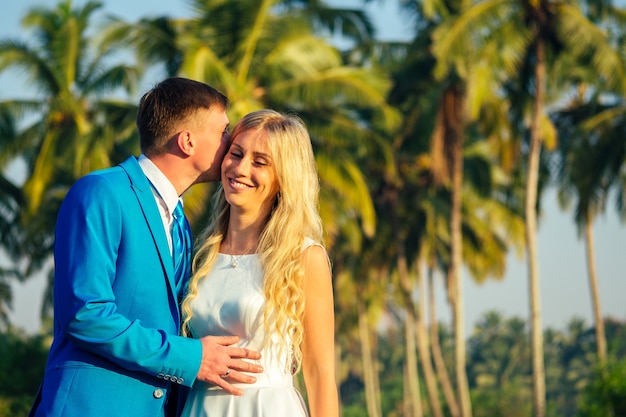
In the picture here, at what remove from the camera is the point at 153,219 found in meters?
4.00

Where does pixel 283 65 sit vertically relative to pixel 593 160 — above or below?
below

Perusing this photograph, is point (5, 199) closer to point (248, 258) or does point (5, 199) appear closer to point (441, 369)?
point (441, 369)

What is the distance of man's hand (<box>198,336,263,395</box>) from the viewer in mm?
3947

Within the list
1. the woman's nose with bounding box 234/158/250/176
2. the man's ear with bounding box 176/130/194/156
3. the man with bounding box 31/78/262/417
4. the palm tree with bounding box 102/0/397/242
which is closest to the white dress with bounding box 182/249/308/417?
the man with bounding box 31/78/262/417

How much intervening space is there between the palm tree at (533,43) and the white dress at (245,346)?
19.9m

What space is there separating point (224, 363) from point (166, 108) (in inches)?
39.4

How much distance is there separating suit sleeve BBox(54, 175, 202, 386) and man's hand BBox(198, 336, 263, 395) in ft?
0.26

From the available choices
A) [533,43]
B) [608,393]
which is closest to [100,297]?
[608,393]

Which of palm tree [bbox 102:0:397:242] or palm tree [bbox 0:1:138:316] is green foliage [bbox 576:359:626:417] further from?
palm tree [bbox 0:1:138:316]

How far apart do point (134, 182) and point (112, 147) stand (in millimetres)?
19986

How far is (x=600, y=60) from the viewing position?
24.0 metres

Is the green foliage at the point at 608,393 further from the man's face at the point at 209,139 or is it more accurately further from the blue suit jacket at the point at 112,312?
the blue suit jacket at the point at 112,312

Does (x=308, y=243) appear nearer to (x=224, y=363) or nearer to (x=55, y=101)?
(x=224, y=363)

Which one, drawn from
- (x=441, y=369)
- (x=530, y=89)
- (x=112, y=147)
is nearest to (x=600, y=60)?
(x=530, y=89)
